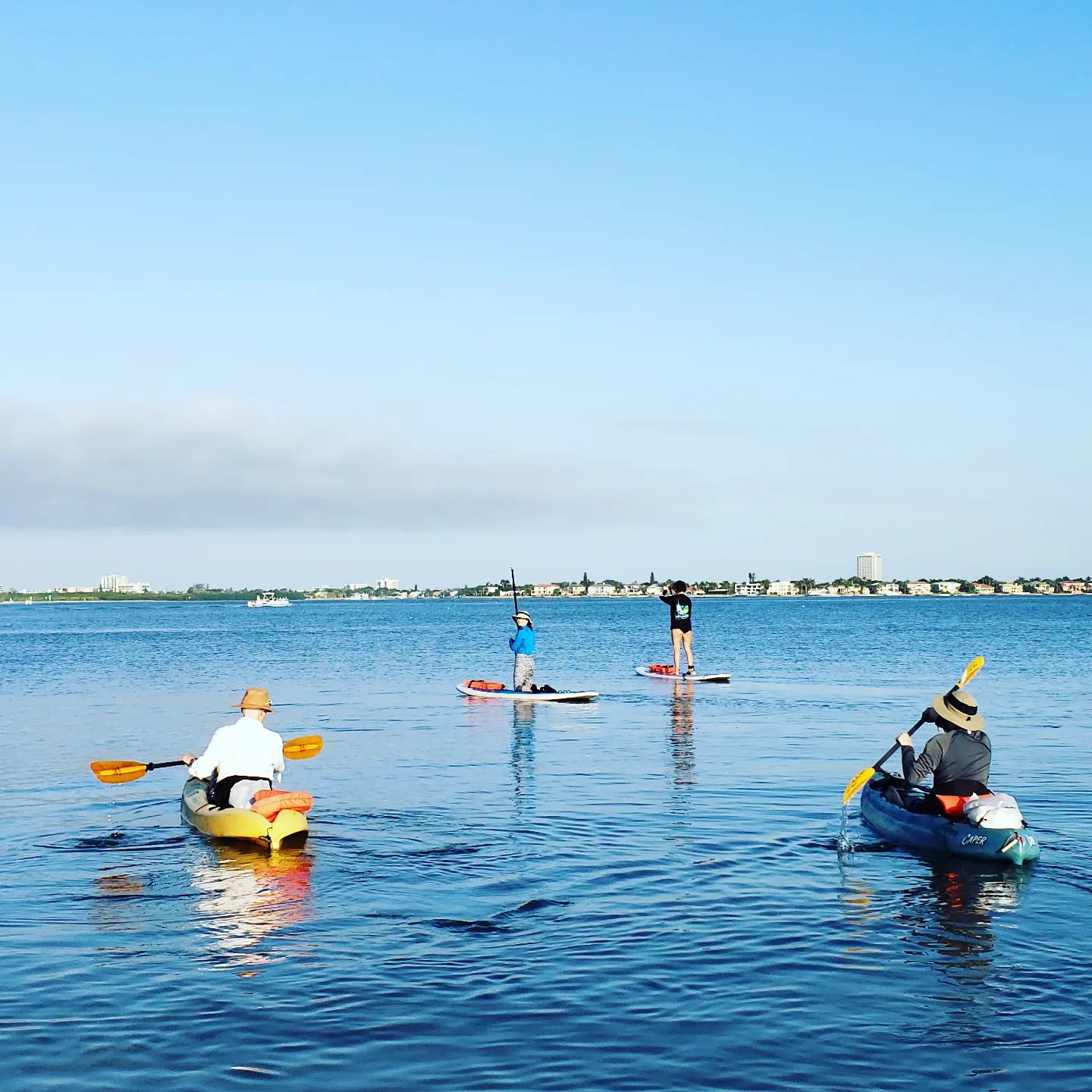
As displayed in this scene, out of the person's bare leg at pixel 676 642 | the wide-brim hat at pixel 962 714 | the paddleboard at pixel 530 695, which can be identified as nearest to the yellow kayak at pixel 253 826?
the wide-brim hat at pixel 962 714

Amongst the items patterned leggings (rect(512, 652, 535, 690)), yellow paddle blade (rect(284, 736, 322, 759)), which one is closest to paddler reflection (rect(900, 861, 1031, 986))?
yellow paddle blade (rect(284, 736, 322, 759))

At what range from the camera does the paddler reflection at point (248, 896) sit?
11.1 metres

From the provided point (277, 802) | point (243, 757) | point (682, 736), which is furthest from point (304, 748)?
point (682, 736)

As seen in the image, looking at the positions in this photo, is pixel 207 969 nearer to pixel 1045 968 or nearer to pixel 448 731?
pixel 1045 968

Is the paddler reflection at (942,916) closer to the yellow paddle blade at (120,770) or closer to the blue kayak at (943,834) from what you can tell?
the blue kayak at (943,834)

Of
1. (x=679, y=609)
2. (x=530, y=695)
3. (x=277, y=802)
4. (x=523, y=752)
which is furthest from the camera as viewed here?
(x=679, y=609)

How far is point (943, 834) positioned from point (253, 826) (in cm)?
830

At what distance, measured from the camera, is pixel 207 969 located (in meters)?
10.4

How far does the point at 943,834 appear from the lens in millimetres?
14734

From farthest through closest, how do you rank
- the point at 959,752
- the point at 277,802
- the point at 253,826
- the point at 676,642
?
the point at 676,642, the point at 277,802, the point at 253,826, the point at 959,752

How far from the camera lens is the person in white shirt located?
15.8 metres

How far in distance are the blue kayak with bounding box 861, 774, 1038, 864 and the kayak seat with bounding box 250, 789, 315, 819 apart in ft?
24.4

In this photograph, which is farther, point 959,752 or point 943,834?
point 959,752

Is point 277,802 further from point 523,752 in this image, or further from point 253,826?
point 523,752
